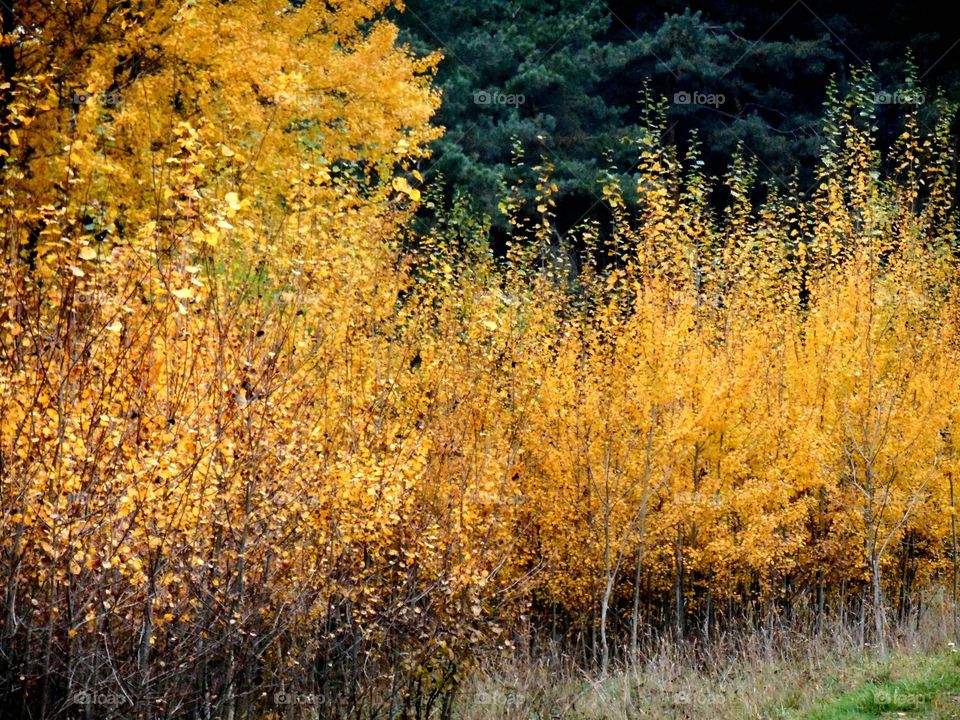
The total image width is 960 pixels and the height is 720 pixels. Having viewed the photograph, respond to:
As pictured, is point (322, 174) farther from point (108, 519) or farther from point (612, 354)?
point (612, 354)

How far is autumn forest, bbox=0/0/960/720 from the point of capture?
550 centimetres

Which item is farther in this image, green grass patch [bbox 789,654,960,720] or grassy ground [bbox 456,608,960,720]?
grassy ground [bbox 456,608,960,720]

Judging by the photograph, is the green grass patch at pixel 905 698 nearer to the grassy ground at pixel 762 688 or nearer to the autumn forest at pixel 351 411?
the grassy ground at pixel 762 688

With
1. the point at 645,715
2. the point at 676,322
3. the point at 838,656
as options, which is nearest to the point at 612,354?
the point at 676,322

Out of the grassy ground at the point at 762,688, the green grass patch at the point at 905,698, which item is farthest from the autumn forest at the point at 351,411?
the green grass patch at the point at 905,698

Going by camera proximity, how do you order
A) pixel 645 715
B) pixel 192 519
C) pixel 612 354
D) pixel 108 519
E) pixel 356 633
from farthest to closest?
pixel 612 354 → pixel 645 715 → pixel 356 633 → pixel 192 519 → pixel 108 519

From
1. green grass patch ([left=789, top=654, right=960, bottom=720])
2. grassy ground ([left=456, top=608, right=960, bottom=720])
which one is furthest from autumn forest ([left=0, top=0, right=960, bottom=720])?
green grass patch ([left=789, top=654, right=960, bottom=720])

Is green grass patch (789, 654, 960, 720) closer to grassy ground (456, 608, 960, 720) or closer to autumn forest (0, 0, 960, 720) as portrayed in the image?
grassy ground (456, 608, 960, 720)

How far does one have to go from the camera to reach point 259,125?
10.6m

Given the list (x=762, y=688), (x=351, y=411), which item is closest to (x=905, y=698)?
(x=762, y=688)

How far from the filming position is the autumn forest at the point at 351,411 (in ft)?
18.1

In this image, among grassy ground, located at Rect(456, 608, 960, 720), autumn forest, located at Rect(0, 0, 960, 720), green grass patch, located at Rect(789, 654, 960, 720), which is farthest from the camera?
grassy ground, located at Rect(456, 608, 960, 720)

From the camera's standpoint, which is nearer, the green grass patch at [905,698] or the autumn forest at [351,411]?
the autumn forest at [351,411]

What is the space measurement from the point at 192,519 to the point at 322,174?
97.0 inches
